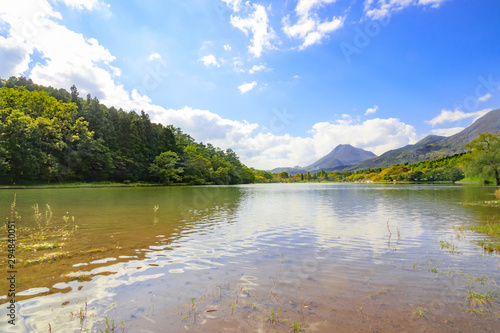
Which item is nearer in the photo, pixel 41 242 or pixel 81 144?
pixel 41 242

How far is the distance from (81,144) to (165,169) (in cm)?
3231

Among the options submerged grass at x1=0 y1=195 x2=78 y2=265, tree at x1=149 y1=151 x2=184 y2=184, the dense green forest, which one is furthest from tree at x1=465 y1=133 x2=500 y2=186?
tree at x1=149 y1=151 x2=184 y2=184

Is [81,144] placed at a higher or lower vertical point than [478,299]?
higher

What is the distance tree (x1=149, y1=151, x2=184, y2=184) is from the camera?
350 ft

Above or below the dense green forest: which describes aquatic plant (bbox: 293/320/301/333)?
below

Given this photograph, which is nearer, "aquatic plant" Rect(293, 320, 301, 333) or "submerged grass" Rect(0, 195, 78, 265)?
"aquatic plant" Rect(293, 320, 301, 333)

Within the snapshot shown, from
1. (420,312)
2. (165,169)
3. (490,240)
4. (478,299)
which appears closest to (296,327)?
(420,312)

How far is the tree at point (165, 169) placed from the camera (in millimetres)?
106688

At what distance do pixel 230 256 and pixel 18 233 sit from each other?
1115 cm

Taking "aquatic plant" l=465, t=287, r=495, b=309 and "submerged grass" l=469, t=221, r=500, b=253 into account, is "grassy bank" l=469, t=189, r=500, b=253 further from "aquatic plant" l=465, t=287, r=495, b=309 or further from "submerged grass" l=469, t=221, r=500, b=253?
"aquatic plant" l=465, t=287, r=495, b=309

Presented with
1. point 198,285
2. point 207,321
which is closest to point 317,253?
point 198,285

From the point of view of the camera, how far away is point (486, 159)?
76625 mm

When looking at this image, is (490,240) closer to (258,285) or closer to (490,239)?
(490,239)

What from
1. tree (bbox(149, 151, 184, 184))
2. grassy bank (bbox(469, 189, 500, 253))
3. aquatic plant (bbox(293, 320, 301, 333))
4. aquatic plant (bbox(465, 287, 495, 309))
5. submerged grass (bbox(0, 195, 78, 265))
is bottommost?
grassy bank (bbox(469, 189, 500, 253))
